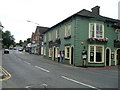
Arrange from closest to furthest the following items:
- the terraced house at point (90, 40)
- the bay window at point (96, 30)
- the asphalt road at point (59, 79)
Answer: the asphalt road at point (59, 79) < the terraced house at point (90, 40) < the bay window at point (96, 30)

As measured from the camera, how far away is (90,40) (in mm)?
19719

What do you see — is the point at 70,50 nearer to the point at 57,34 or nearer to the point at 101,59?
the point at 101,59

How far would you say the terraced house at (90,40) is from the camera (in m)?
19.8

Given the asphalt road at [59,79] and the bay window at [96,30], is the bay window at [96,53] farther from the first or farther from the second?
the asphalt road at [59,79]

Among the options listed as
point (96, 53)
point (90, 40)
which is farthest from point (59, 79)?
point (96, 53)

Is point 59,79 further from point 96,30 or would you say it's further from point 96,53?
point 96,30

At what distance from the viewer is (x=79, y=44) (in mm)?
19797

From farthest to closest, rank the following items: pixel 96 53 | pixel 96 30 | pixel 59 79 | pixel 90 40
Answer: pixel 96 30 < pixel 96 53 < pixel 90 40 < pixel 59 79

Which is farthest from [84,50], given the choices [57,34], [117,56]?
[57,34]

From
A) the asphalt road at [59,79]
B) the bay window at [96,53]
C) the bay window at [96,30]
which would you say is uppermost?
the bay window at [96,30]

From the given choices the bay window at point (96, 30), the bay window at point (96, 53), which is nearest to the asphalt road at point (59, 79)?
the bay window at point (96, 53)

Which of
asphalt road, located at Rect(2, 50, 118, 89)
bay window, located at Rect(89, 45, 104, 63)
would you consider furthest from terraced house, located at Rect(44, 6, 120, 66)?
asphalt road, located at Rect(2, 50, 118, 89)

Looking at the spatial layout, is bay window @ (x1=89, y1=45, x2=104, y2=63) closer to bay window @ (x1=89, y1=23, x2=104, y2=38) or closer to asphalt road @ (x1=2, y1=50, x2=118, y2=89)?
bay window @ (x1=89, y1=23, x2=104, y2=38)

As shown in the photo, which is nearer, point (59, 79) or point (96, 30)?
point (59, 79)
